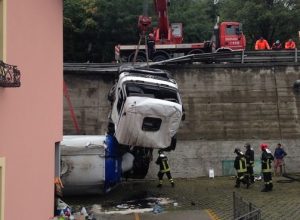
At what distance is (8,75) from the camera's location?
679cm

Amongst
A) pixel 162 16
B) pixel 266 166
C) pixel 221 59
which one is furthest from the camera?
pixel 162 16

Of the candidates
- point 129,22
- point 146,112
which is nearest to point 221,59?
point 146,112

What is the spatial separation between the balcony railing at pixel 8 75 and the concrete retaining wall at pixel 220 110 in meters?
14.3

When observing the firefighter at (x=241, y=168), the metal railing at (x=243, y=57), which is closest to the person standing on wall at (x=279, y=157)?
the firefighter at (x=241, y=168)

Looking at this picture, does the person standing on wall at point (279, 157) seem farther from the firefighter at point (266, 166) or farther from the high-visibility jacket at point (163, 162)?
the high-visibility jacket at point (163, 162)

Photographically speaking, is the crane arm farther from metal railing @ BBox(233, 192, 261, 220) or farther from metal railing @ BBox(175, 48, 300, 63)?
metal railing @ BBox(233, 192, 261, 220)

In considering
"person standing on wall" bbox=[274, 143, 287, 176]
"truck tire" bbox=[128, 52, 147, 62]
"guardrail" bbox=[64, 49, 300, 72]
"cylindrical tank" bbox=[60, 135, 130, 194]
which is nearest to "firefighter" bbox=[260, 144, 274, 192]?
"person standing on wall" bbox=[274, 143, 287, 176]

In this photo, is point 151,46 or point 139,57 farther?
point 139,57

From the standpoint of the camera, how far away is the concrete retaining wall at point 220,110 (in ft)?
69.5

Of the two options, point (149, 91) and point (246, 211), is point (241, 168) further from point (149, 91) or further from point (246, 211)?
point (246, 211)

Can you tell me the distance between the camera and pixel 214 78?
21953 millimetres

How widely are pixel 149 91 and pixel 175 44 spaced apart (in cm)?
1174

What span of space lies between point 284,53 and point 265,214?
1287 centimetres

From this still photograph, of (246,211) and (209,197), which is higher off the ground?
(246,211)
